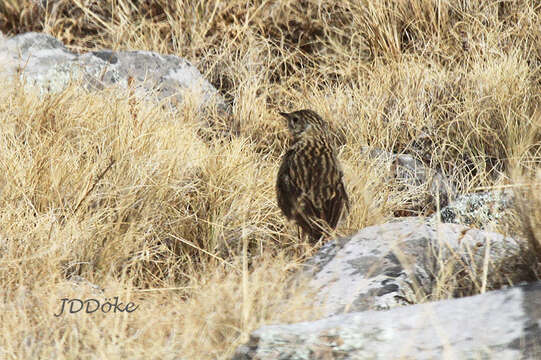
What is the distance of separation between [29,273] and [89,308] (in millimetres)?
639

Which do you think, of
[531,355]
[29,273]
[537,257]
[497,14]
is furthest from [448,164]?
[531,355]

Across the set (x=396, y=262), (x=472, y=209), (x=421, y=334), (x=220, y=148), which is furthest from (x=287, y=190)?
(x=421, y=334)

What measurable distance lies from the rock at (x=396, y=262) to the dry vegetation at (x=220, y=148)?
0.59 ft

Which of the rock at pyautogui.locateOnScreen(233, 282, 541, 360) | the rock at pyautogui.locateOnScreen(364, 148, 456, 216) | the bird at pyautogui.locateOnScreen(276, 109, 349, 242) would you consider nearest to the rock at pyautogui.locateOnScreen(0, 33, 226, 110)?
the rock at pyautogui.locateOnScreen(364, 148, 456, 216)

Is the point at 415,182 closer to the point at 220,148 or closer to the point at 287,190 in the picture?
the point at 220,148

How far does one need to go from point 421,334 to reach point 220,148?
3174 mm

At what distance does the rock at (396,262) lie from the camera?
3207 mm

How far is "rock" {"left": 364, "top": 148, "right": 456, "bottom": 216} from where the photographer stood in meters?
5.48

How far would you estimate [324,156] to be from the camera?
13.9ft

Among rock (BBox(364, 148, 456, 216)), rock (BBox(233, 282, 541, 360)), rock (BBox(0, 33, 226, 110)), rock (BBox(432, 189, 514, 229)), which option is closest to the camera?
rock (BBox(233, 282, 541, 360))

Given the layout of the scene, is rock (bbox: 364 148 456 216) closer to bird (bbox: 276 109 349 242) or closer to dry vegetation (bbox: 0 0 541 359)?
dry vegetation (bbox: 0 0 541 359)

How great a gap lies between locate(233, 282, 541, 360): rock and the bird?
141 cm

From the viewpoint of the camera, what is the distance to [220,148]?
554 centimetres

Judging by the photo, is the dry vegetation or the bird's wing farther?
the bird's wing
